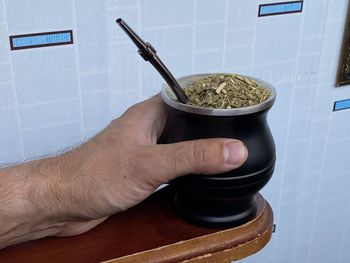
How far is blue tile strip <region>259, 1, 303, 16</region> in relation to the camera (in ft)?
3.88

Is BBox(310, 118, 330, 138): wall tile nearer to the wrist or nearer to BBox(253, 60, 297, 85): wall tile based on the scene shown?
BBox(253, 60, 297, 85): wall tile

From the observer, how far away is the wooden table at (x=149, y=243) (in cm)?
62

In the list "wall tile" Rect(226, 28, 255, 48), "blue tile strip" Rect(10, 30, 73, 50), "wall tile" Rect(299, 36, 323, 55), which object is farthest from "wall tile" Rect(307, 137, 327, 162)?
"blue tile strip" Rect(10, 30, 73, 50)

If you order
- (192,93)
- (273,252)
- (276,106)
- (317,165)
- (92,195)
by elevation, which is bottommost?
(273,252)

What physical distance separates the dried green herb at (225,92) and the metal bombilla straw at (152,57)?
0.02 meters

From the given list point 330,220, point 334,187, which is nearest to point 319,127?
point 334,187

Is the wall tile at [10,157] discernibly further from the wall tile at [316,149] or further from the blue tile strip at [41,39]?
the wall tile at [316,149]

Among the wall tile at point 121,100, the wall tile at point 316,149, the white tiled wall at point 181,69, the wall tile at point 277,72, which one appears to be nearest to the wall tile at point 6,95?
the white tiled wall at point 181,69

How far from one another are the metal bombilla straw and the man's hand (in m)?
0.07

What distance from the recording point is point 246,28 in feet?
3.86

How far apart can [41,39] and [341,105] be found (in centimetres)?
83

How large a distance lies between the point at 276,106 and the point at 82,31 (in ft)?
1.76

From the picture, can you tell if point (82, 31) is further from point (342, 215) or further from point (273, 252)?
point (342, 215)

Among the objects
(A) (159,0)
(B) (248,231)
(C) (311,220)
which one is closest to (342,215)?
(C) (311,220)
